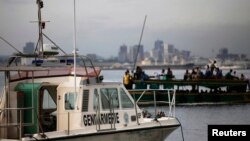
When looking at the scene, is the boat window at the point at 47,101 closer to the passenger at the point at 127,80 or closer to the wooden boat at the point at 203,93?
the passenger at the point at 127,80

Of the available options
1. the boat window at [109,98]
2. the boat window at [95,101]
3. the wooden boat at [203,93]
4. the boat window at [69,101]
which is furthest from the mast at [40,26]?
the wooden boat at [203,93]

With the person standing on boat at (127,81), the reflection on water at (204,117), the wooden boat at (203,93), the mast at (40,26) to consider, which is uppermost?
the mast at (40,26)

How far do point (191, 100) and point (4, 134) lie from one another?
2952cm

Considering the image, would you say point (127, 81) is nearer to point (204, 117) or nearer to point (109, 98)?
point (204, 117)

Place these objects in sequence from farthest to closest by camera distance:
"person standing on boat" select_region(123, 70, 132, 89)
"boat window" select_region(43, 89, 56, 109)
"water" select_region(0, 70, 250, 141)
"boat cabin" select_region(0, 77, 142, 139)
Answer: "person standing on boat" select_region(123, 70, 132, 89) → "water" select_region(0, 70, 250, 141) → "boat window" select_region(43, 89, 56, 109) → "boat cabin" select_region(0, 77, 142, 139)

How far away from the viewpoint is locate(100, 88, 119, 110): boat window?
18.0m

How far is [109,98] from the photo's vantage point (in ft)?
59.7

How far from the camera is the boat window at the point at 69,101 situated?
57.7ft

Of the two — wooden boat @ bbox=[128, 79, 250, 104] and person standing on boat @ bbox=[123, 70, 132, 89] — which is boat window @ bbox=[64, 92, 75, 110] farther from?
wooden boat @ bbox=[128, 79, 250, 104]

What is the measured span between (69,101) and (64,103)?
153 millimetres

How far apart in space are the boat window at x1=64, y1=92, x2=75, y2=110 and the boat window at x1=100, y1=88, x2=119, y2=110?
0.87 m

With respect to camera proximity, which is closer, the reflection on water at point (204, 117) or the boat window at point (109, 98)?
the boat window at point (109, 98)

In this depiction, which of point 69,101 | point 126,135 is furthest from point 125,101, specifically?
point 69,101

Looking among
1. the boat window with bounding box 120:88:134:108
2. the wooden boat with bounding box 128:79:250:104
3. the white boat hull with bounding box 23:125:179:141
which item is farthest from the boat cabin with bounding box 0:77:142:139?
the wooden boat with bounding box 128:79:250:104
